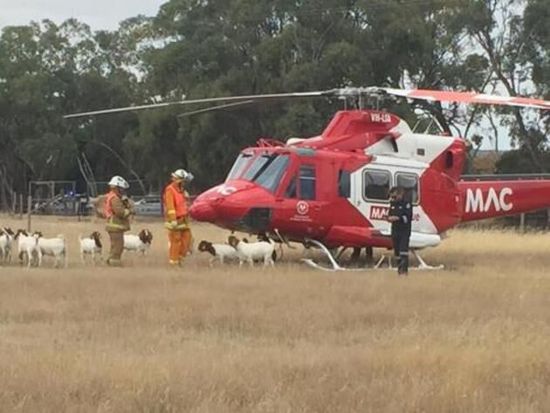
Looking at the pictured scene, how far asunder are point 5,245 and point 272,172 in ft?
16.5

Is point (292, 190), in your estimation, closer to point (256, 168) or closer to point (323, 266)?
point (256, 168)

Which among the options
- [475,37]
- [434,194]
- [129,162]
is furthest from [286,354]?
[129,162]

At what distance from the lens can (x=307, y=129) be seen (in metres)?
45.2

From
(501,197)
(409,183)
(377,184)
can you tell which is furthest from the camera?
(501,197)

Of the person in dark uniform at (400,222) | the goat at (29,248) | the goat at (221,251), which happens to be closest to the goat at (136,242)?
the goat at (221,251)

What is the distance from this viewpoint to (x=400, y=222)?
54.0 feet

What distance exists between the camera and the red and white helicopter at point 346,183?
55.8 feet

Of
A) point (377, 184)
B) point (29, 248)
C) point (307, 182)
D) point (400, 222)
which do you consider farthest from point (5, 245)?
point (400, 222)

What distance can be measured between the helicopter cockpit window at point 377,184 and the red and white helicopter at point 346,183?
19mm

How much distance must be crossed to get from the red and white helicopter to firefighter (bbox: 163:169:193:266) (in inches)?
8.8

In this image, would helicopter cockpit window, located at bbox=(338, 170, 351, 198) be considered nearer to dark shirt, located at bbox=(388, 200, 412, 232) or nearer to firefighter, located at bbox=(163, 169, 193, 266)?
dark shirt, located at bbox=(388, 200, 412, 232)

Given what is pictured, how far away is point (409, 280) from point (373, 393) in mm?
8011

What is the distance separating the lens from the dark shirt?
1650cm

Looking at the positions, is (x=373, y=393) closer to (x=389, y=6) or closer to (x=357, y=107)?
(x=357, y=107)
